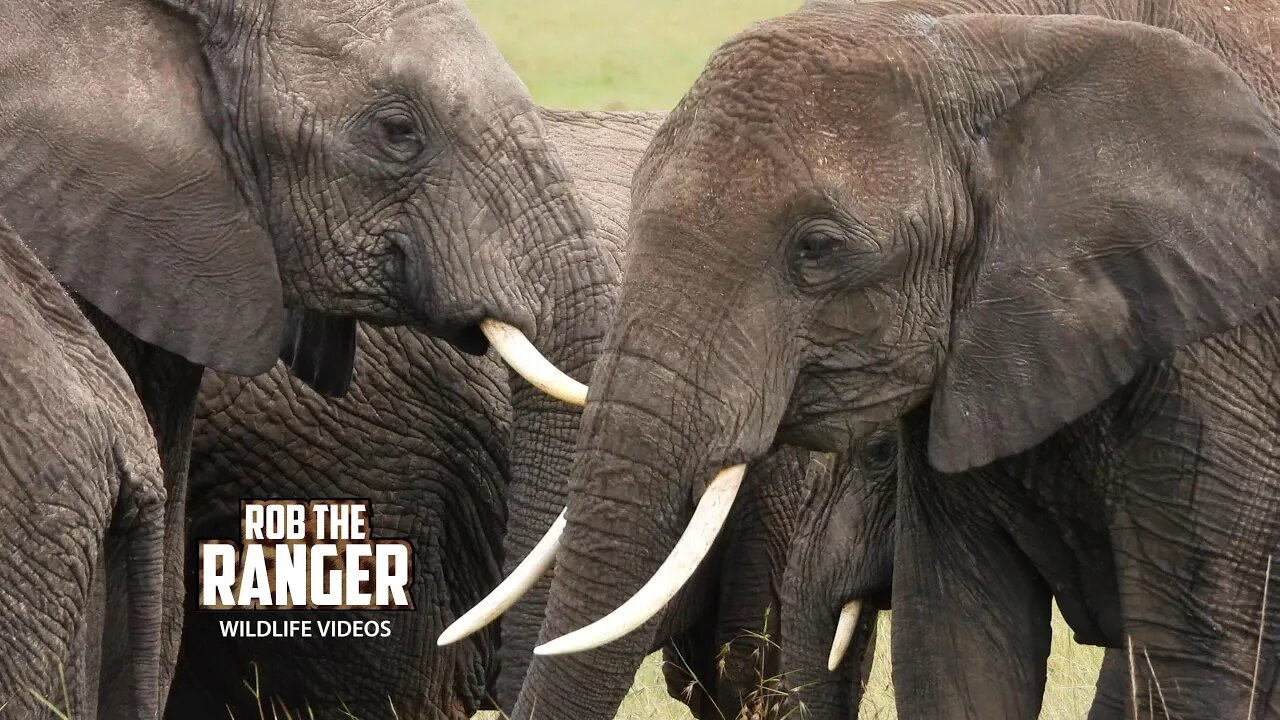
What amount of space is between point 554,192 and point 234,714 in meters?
1.81

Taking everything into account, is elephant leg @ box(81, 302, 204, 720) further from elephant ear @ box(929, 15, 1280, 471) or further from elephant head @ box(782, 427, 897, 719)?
elephant ear @ box(929, 15, 1280, 471)

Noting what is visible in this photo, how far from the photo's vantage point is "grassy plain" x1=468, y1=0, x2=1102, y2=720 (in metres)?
28.2

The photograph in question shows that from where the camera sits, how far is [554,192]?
6328mm

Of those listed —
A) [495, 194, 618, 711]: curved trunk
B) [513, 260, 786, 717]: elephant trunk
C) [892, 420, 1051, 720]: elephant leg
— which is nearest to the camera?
[513, 260, 786, 717]: elephant trunk

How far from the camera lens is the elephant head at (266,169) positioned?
235 inches

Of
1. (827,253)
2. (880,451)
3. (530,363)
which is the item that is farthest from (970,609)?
(530,363)

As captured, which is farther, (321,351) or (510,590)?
(321,351)

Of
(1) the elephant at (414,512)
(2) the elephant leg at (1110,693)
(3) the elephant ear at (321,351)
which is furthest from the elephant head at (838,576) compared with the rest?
(3) the elephant ear at (321,351)

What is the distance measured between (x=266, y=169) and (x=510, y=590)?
1.39 m

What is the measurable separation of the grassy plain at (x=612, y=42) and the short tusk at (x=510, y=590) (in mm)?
16795

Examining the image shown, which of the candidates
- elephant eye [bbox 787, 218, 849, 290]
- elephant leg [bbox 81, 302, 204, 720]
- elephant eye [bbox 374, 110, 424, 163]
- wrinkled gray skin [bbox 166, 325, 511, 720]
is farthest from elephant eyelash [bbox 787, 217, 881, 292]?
wrinkled gray skin [bbox 166, 325, 511, 720]
